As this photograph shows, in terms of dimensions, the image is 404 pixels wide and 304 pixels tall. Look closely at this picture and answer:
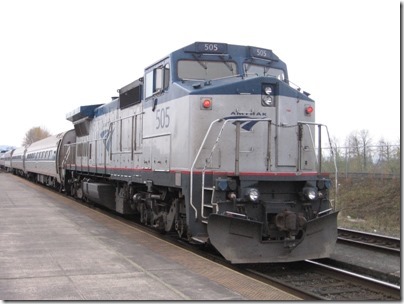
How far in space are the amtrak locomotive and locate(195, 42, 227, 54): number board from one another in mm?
19

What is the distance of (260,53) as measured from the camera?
904cm

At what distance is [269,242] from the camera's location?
23.9 ft

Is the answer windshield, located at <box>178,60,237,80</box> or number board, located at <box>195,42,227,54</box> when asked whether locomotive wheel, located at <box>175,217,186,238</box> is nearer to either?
windshield, located at <box>178,60,237,80</box>

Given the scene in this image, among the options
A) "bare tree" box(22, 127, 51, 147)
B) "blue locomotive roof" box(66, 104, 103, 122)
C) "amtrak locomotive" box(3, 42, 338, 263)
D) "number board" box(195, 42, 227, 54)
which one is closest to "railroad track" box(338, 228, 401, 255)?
"amtrak locomotive" box(3, 42, 338, 263)

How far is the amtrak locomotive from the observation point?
734 cm

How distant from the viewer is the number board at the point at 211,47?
872cm

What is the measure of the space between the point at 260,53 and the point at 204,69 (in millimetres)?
1228

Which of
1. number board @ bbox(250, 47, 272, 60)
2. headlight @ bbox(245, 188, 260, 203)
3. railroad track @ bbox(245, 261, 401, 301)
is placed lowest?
railroad track @ bbox(245, 261, 401, 301)

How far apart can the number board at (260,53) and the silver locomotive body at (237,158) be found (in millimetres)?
23

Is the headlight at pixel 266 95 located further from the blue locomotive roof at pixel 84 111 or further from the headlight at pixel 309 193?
the blue locomotive roof at pixel 84 111

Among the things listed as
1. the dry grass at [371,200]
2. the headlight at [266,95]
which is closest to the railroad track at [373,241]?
the headlight at [266,95]

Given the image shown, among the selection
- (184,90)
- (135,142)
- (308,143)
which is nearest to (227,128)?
(184,90)

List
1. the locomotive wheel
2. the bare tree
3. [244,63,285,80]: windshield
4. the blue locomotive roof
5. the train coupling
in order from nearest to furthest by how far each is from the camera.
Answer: the train coupling → the locomotive wheel → [244,63,285,80]: windshield → the blue locomotive roof → the bare tree

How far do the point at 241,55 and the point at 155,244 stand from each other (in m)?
4.10
